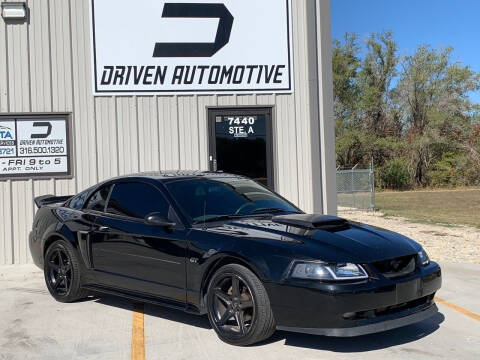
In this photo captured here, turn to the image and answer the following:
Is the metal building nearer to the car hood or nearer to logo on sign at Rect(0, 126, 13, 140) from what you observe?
logo on sign at Rect(0, 126, 13, 140)

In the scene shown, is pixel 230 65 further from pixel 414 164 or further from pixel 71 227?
pixel 414 164

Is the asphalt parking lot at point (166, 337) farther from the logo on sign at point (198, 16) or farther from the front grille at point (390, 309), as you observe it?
the logo on sign at point (198, 16)

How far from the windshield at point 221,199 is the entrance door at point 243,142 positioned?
379 cm

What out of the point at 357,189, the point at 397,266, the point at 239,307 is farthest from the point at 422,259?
the point at 357,189

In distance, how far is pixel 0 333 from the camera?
5035 mm

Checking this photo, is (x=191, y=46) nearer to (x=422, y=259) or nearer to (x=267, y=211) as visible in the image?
(x=267, y=211)

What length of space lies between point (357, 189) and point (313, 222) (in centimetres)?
1706

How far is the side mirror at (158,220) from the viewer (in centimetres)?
477

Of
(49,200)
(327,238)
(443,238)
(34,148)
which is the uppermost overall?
(34,148)

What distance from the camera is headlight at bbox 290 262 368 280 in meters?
4.00

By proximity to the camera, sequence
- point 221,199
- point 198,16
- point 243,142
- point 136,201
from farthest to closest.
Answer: point 243,142 → point 198,16 → point 136,201 → point 221,199

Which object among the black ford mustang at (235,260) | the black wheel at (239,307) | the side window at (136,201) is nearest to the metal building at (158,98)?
the black ford mustang at (235,260)

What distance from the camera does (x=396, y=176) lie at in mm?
41000

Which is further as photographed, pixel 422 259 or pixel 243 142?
pixel 243 142
